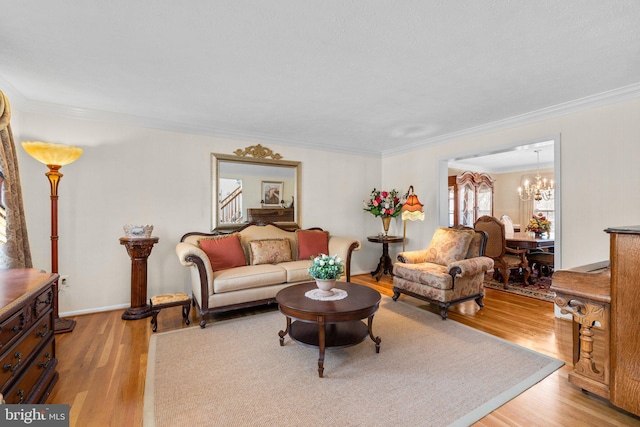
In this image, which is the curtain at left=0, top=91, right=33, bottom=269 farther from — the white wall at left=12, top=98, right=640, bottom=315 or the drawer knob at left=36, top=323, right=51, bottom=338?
the drawer knob at left=36, top=323, right=51, bottom=338

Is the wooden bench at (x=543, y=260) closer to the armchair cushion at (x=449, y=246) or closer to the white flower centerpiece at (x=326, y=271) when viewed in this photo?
the armchair cushion at (x=449, y=246)

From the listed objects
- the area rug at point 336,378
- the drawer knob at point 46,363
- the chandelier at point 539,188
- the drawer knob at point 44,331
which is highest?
the chandelier at point 539,188

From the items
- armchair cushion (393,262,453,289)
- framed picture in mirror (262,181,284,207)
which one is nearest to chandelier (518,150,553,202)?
armchair cushion (393,262,453,289)

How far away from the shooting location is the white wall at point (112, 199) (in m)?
3.35

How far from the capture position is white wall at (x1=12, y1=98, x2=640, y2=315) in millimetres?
3068

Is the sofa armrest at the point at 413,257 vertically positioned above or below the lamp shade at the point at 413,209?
below

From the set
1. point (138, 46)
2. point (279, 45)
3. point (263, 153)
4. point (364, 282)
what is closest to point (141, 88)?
point (138, 46)

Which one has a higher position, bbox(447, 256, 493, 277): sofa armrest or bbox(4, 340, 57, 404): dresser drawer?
bbox(447, 256, 493, 277): sofa armrest

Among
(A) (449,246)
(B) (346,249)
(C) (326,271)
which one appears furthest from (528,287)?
(C) (326,271)

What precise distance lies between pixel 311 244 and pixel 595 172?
347cm

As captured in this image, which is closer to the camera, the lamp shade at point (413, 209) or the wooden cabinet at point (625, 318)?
the wooden cabinet at point (625, 318)

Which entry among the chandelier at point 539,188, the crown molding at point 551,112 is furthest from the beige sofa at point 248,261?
the chandelier at point 539,188

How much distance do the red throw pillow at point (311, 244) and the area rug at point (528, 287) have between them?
277 cm

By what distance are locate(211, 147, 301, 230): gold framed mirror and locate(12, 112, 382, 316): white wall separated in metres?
0.14
